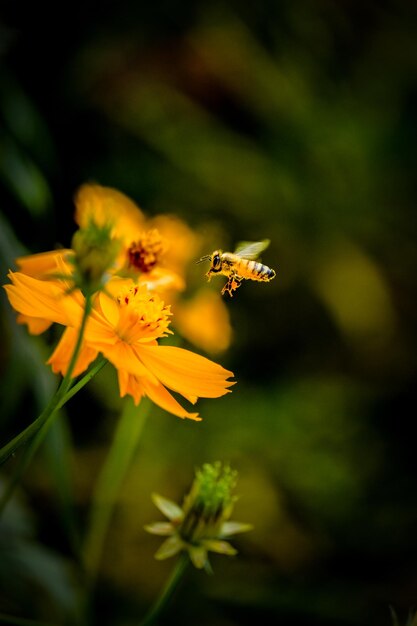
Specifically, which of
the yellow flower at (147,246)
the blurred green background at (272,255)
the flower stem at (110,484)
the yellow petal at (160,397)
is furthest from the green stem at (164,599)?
the blurred green background at (272,255)

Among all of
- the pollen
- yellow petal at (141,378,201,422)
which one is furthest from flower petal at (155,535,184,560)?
the pollen

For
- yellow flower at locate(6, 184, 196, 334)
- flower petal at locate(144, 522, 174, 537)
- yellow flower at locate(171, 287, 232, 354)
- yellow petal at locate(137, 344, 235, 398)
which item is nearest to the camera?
yellow flower at locate(6, 184, 196, 334)

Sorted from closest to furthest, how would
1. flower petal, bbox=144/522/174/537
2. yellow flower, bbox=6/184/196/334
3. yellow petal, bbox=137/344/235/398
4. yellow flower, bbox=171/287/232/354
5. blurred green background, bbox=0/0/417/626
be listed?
yellow flower, bbox=6/184/196/334 < yellow petal, bbox=137/344/235/398 < flower petal, bbox=144/522/174/537 < yellow flower, bbox=171/287/232/354 < blurred green background, bbox=0/0/417/626

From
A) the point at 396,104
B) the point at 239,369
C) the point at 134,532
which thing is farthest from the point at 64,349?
the point at 396,104

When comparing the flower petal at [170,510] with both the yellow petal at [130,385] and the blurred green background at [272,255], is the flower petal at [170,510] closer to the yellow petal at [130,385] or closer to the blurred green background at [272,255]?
the yellow petal at [130,385]

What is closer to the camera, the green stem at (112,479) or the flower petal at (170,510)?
the flower petal at (170,510)

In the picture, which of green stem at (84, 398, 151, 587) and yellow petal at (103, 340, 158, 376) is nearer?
yellow petal at (103, 340, 158, 376)

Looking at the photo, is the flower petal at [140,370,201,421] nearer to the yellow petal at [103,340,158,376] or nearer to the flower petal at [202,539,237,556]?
the yellow petal at [103,340,158,376]

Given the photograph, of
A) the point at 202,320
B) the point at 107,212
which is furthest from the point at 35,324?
the point at 202,320
